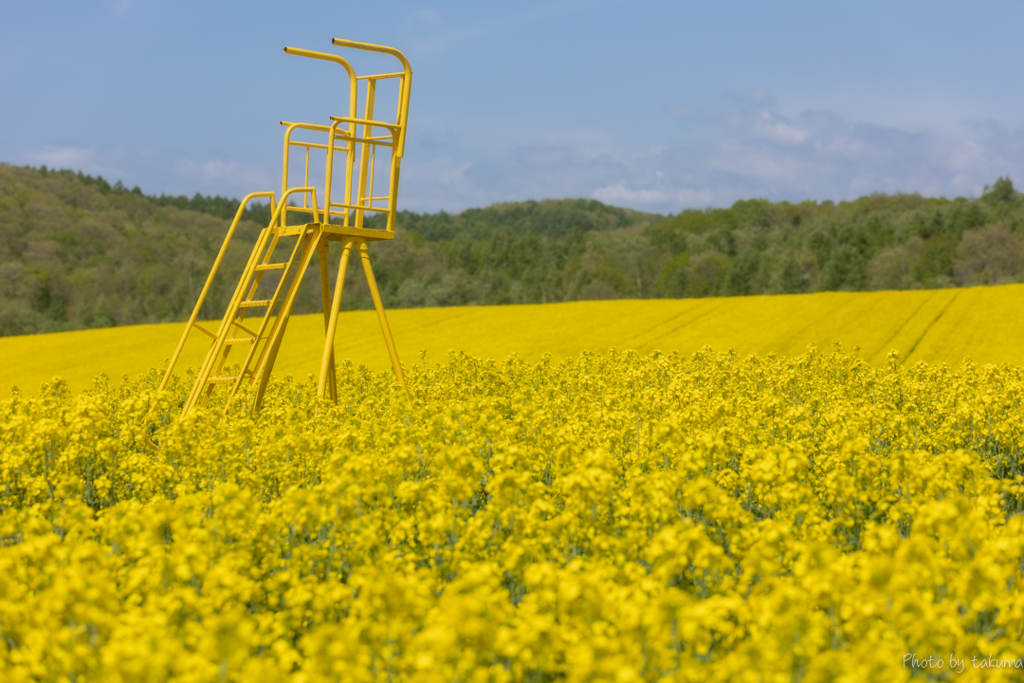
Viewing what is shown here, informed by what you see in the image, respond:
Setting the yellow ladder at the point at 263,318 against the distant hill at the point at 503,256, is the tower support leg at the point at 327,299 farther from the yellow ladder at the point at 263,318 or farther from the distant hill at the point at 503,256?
the distant hill at the point at 503,256

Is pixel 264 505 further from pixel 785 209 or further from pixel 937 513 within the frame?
pixel 785 209

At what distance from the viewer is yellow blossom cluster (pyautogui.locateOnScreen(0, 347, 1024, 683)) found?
402cm

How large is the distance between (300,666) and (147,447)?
25.8ft

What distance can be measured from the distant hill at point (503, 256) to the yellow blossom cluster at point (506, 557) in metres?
64.2

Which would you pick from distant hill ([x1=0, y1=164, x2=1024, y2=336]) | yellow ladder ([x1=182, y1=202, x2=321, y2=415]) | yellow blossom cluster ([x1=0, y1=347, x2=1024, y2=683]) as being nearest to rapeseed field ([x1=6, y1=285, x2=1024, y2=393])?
yellow ladder ([x1=182, y1=202, x2=321, y2=415])

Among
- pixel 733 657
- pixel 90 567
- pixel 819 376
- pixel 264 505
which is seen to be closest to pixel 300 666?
pixel 90 567

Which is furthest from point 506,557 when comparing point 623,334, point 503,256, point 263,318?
point 503,256

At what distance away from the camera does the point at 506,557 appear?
18.9ft

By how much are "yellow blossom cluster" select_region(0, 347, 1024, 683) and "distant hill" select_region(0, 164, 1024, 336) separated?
64.2 m

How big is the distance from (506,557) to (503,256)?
102024mm

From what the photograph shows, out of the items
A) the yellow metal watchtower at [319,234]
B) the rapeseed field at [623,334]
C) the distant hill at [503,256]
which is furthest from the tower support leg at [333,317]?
the distant hill at [503,256]

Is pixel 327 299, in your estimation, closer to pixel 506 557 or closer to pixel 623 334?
pixel 506 557

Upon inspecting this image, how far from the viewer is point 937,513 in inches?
207

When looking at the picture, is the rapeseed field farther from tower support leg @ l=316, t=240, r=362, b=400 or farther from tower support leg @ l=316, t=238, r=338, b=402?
tower support leg @ l=316, t=240, r=362, b=400
